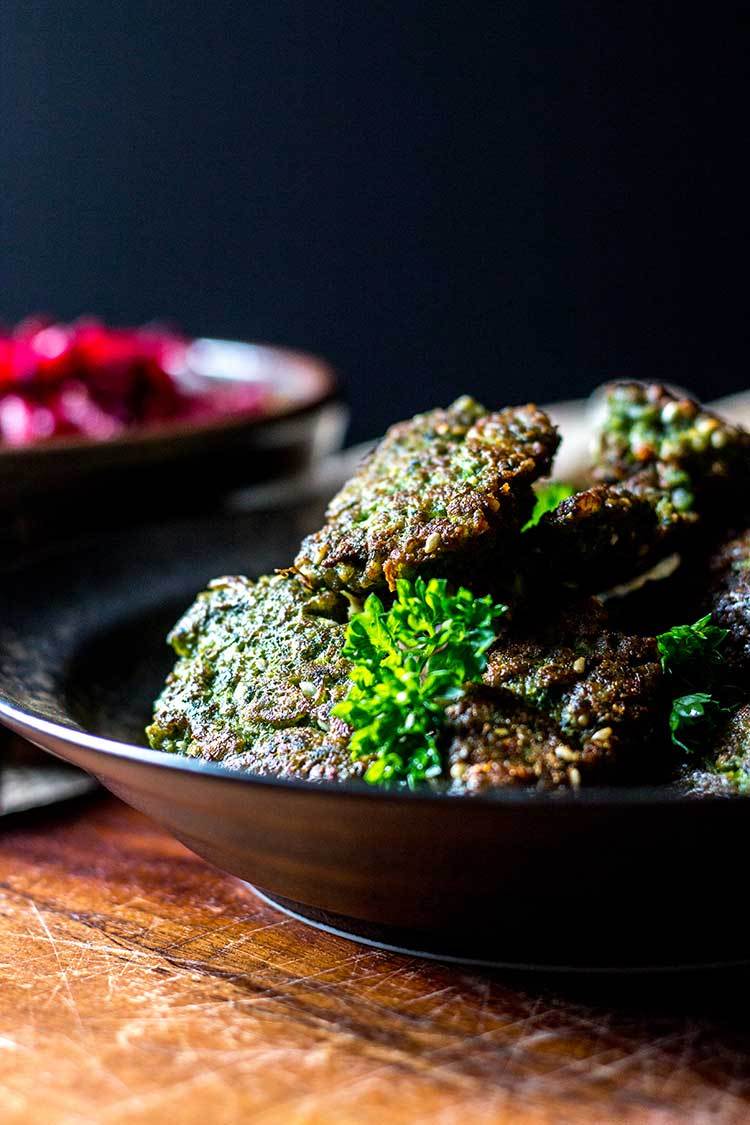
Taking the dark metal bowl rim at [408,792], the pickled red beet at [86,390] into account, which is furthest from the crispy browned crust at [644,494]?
the pickled red beet at [86,390]

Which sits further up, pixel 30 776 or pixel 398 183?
pixel 398 183

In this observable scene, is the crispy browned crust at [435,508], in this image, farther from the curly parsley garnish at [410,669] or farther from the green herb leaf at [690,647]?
the green herb leaf at [690,647]

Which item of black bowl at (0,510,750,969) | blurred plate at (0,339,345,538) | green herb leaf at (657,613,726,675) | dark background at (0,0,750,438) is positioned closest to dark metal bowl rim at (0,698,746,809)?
black bowl at (0,510,750,969)

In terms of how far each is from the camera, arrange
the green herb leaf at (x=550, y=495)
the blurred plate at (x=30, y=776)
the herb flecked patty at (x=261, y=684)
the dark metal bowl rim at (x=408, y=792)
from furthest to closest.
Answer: the blurred plate at (x=30, y=776), the green herb leaf at (x=550, y=495), the herb flecked patty at (x=261, y=684), the dark metal bowl rim at (x=408, y=792)

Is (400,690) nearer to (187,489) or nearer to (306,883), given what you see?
(306,883)

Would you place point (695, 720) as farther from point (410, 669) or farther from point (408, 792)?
point (408, 792)

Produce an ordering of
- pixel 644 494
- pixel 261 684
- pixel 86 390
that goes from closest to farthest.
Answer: pixel 261 684 < pixel 644 494 < pixel 86 390

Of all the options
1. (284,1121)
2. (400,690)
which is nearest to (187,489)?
(400,690)

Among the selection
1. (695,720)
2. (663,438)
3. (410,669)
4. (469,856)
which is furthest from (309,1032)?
(663,438)
